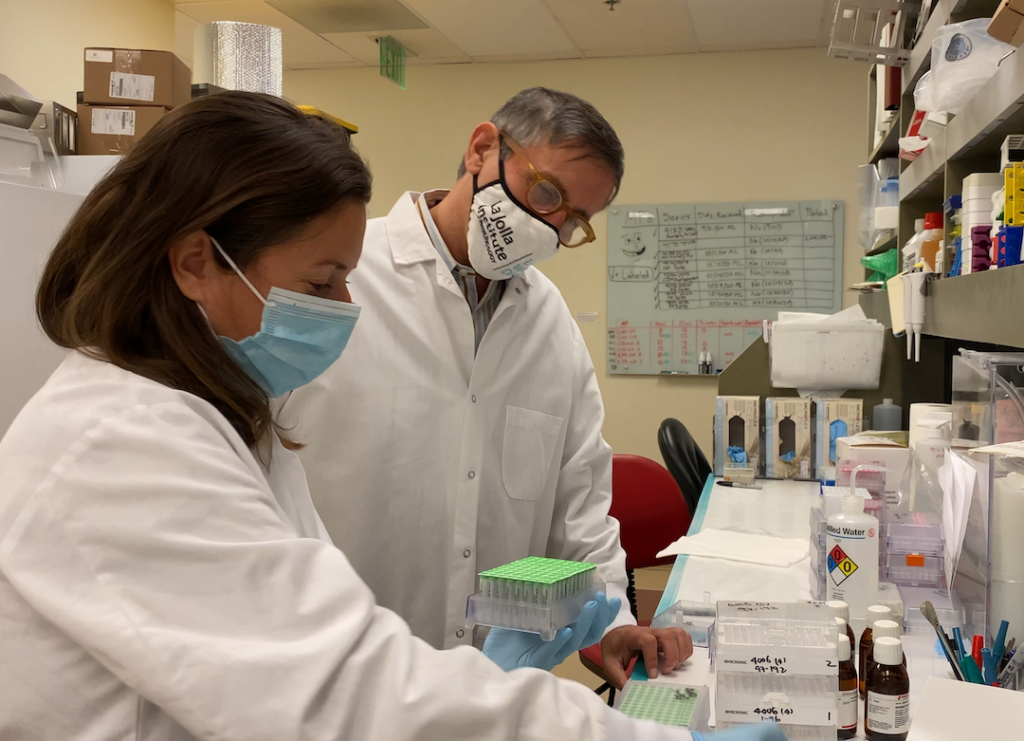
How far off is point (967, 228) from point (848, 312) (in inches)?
58.7

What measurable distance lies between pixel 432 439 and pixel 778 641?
716mm

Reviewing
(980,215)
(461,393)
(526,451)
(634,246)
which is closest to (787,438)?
(980,215)

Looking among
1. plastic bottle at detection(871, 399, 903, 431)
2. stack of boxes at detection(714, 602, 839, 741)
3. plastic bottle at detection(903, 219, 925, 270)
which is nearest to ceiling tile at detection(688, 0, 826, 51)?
plastic bottle at detection(903, 219, 925, 270)

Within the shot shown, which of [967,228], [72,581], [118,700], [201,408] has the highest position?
[967,228]

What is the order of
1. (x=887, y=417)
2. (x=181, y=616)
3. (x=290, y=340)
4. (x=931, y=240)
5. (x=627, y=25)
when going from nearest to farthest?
1. (x=181, y=616)
2. (x=290, y=340)
3. (x=931, y=240)
4. (x=887, y=417)
5. (x=627, y=25)

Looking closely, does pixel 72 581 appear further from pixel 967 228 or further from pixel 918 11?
pixel 918 11

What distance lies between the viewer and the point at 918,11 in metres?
2.67

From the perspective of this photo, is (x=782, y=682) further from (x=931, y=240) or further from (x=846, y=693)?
(x=931, y=240)

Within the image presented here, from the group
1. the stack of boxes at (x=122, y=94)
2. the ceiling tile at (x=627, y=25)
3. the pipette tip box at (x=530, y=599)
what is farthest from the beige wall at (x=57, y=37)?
the pipette tip box at (x=530, y=599)

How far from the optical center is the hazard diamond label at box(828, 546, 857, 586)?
1462 millimetres

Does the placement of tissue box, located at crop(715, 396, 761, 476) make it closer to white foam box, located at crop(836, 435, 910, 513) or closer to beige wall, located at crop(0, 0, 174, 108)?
white foam box, located at crop(836, 435, 910, 513)

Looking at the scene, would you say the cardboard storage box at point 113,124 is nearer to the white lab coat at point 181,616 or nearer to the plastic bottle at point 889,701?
the white lab coat at point 181,616

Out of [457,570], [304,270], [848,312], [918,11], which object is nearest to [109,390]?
[304,270]

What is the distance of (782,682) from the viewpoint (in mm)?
1036
